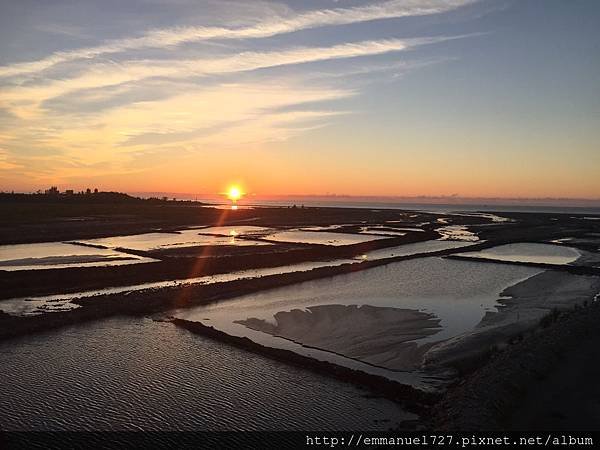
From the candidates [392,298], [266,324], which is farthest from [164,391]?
[392,298]

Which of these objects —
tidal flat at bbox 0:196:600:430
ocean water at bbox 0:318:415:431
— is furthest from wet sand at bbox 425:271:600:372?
ocean water at bbox 0:318:415:431

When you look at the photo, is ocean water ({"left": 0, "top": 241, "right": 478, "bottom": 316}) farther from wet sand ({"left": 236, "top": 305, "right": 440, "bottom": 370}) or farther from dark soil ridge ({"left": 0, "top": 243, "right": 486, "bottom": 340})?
wet sand ({"left": 236, "top": 305, "right": 440, "bottom": 370})

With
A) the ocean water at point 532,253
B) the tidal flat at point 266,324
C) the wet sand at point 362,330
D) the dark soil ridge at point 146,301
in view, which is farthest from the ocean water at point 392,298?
the ocean water at point 532,253

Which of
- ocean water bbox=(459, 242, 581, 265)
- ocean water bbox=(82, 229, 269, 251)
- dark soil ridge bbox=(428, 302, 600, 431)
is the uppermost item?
ocean water bbox=(82, 229, 269, 251)

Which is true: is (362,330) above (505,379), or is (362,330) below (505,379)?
below

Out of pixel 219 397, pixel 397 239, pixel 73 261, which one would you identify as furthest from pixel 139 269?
pixel 397 239

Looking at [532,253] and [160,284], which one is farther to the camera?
[532,253]

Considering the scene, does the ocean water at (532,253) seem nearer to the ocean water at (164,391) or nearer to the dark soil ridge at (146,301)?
the dark soil ridge at (146,301)

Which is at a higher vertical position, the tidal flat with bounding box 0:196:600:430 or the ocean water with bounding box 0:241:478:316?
the ocean water with bounding box 0:241:478:316

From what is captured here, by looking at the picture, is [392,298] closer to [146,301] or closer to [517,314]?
[517,314]
